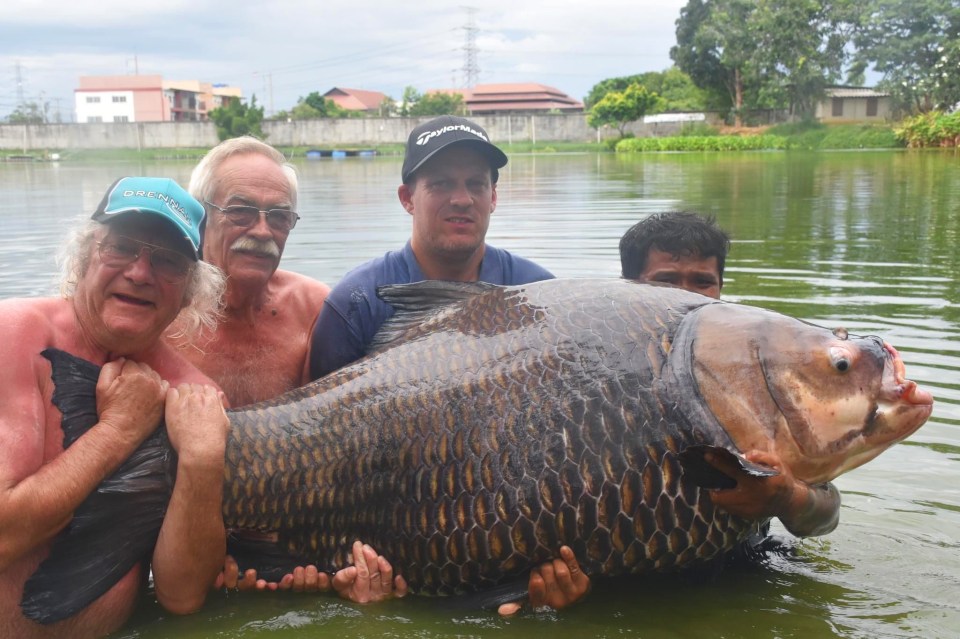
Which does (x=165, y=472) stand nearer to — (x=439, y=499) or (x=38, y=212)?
(x=439, y=499)

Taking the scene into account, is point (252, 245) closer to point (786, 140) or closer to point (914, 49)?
point (786, 140)

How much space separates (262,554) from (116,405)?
2.63 feet

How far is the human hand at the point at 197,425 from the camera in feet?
10.2

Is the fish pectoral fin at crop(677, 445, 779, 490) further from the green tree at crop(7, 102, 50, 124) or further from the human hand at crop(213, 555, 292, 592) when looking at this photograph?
the green tree at crop(7, 102, 50, 124)

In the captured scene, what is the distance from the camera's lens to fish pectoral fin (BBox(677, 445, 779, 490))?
9.07 feet

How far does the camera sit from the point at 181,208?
3361 millimetres

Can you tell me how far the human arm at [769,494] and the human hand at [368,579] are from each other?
3.99 feet

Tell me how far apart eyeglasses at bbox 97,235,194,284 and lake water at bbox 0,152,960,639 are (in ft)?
2.31

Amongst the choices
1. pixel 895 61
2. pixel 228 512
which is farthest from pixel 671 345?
pixel 895 61

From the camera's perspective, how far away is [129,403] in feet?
10.3

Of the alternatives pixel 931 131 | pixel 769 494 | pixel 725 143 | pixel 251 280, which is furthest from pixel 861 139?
pixel 769 494

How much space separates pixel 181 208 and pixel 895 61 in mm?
59043

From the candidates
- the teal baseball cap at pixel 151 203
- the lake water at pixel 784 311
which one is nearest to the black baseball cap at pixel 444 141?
the teal baseball cap at pixel 151 203

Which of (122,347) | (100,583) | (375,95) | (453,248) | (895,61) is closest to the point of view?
(100,583)
